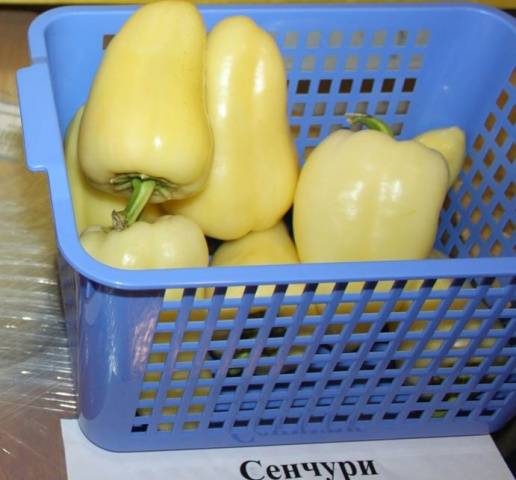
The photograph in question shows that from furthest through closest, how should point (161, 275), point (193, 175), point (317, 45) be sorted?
1. point (317, 45)
2. point (193, 175)
3. point (161, 275)

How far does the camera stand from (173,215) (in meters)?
0.58

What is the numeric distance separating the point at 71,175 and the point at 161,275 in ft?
0.63

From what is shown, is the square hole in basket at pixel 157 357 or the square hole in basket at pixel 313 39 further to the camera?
the square hole in basket at pixel 313 39

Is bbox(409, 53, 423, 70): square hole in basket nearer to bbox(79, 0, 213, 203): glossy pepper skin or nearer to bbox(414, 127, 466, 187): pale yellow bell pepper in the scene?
bbox(414, 127, 466, 187): pale yellow bell pepper

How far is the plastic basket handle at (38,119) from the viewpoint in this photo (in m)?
0.46

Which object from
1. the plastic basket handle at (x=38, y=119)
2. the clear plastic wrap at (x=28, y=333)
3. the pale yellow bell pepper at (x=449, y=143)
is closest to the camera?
the plastic basket handle at (x=38, y=119)

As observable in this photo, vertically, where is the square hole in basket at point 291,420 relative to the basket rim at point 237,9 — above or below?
below

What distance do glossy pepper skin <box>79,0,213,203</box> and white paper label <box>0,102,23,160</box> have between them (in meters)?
0.23

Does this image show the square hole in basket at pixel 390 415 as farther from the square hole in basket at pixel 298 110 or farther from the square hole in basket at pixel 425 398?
the square hole in basket at pixel 298 110

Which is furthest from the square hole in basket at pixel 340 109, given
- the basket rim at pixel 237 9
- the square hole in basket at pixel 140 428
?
the square hole in basket at pixel 140 428

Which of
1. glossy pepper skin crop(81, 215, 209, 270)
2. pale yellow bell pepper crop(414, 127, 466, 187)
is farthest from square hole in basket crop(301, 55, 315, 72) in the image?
glossy pepper skin crop(81, 215, 209, 270)

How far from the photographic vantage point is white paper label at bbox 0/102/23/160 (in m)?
0.75

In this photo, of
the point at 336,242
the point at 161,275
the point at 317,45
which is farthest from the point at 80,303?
the point at 317,45

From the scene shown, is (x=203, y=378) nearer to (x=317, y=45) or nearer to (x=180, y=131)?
(x=180, y=131)
